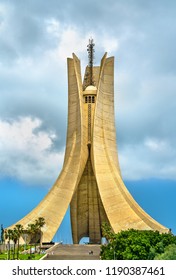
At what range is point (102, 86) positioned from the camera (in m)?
40.8

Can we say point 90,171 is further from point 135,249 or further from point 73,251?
point 135,249

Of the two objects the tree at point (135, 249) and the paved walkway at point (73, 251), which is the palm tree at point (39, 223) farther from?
the tree at point (135, 249)

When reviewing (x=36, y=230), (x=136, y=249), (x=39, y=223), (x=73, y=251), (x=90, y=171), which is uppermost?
(x=90, y=171)

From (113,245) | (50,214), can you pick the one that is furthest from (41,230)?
(113,245)

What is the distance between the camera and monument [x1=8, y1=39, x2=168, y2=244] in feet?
121

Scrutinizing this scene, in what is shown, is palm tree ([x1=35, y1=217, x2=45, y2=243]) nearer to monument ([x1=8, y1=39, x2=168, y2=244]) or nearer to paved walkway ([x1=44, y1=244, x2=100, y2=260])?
monument ([x1=8, y1=39, x2=168, y2=244])

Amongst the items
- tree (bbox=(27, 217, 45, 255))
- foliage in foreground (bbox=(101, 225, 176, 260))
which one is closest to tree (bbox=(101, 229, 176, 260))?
foliage in foreground (bbox=(101, 225, 176, 260))

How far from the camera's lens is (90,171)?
4134 centimetres

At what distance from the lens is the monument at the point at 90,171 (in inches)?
1451

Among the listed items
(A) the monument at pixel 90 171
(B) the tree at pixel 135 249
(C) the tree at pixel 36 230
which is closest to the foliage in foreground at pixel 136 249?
(B) the tree at pixel 135 249

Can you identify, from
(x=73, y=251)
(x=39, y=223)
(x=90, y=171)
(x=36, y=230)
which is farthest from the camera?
(x=90, y=171)

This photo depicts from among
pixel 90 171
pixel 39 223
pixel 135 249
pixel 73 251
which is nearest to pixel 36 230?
pixel 39 223

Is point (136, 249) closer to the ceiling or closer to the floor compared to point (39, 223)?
closer to the floor
